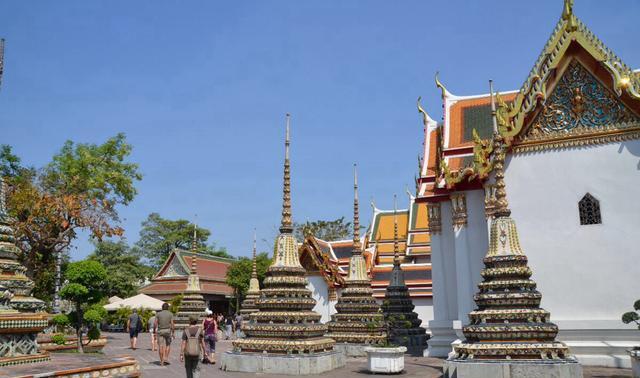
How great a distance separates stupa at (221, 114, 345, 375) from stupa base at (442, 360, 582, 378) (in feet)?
10.7

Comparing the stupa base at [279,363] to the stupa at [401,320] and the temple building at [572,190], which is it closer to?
the temple building at [572,190]

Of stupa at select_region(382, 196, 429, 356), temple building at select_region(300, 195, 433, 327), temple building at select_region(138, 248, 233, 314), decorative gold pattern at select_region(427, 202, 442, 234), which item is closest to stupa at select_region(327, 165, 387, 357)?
stupa at select_region(382, 196, 429, 356)

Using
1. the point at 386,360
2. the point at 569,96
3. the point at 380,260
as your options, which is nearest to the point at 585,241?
the point at 569,96

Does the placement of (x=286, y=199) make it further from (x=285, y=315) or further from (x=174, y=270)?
(x=174, y=270)

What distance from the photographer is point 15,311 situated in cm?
661

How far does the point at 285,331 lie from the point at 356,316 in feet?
18.4

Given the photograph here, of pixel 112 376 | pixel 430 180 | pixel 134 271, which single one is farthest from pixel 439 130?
pixel 134 271

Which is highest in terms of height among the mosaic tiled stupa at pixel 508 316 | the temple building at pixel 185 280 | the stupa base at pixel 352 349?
the temple building at pixel 185 280

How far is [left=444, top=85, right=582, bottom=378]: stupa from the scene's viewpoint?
8.90 m

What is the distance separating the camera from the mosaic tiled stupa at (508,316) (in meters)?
9.02

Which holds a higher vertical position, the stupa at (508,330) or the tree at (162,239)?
the tree at (162,239)

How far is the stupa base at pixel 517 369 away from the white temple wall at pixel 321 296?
16.2 meters

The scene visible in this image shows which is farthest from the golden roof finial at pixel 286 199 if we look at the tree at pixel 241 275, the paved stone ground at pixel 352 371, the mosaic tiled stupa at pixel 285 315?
Result: the tree at pixel 241 275

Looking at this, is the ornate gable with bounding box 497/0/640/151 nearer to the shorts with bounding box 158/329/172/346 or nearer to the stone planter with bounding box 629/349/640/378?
the stone planter with bounding box 629/349/640/378
